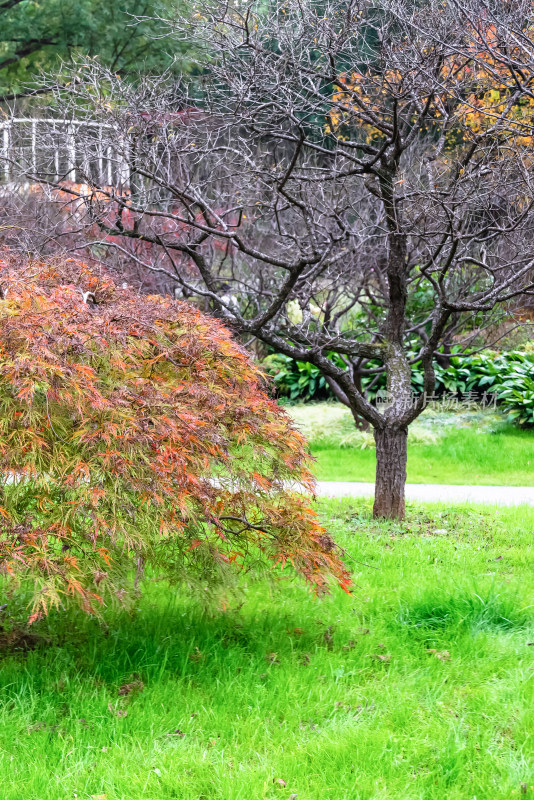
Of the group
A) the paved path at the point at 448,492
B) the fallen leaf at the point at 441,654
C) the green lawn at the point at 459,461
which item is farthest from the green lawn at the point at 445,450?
the fallen leaf at the point at 441,654

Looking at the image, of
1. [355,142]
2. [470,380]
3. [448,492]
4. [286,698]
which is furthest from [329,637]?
[470,380]

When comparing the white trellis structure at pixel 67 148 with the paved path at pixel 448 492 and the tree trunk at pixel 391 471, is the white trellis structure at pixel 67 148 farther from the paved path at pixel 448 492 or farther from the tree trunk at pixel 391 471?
the paved path at pixel 448 492

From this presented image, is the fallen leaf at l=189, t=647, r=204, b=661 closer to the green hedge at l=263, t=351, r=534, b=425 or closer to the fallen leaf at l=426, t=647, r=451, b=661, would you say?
the fallen leaf at l=426, t=647, r=451, b=661

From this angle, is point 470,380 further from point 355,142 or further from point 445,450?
point 355,142

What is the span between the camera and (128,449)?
2791 mm

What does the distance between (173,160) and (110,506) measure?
7083mm

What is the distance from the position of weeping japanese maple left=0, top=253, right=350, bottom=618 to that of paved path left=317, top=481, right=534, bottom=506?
12.6ft

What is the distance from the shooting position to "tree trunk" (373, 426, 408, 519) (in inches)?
237

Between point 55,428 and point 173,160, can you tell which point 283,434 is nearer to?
point 55,428

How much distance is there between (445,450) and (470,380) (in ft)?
9.77

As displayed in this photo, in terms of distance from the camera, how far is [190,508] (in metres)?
2.91

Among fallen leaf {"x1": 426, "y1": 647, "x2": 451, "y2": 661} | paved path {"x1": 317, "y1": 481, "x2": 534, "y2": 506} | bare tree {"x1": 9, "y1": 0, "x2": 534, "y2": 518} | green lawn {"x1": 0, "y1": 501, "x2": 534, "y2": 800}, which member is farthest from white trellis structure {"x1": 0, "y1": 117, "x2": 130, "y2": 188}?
paved path {"x1": 317, "y1": 481, "x2": 534, "y2": 506}

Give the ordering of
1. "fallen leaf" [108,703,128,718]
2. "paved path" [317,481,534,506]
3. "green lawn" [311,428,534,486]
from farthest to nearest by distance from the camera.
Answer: "green lawn" [311,428,534,486] → "paved path" [317,481,534,506] → "fallen leaf" [108,703,128,718]

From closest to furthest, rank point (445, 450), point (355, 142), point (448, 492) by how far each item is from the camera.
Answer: point (355, 142) → point (448, 492) → point (445, 450)
